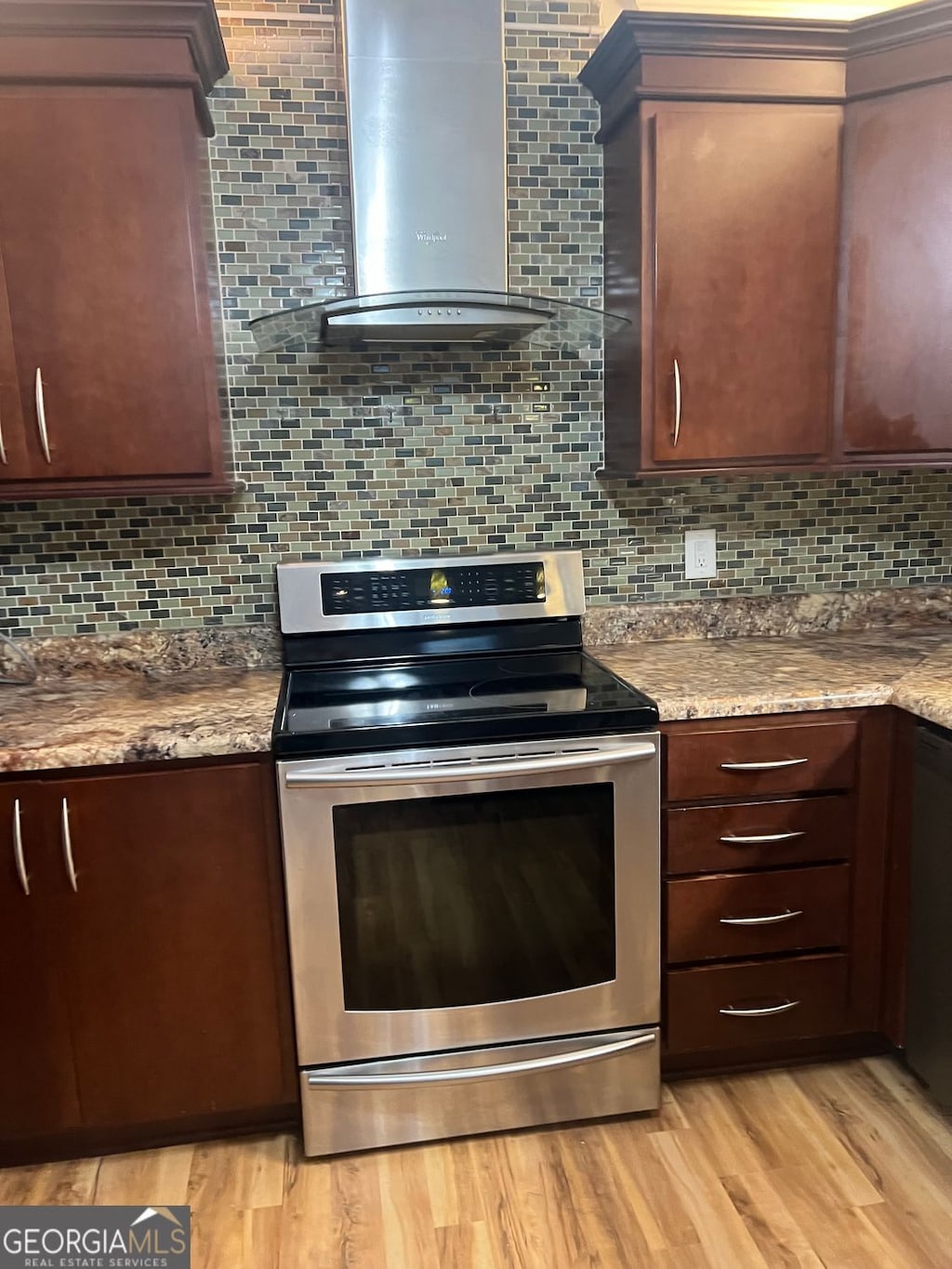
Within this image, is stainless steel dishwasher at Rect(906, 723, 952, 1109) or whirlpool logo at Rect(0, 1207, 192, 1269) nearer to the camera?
whirlpool logo at Rect(0, 1207, 192, 1269)

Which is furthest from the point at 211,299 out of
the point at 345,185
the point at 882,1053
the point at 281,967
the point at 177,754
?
the point at 882,1053

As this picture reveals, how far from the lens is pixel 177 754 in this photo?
5.22 ft

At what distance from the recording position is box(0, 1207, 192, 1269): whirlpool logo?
1442 mm

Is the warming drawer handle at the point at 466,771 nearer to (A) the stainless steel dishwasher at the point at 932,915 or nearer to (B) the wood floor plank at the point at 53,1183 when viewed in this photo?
(A) the stainless steel dishwasher at the point at 932,915

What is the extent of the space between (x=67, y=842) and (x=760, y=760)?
1.29 m

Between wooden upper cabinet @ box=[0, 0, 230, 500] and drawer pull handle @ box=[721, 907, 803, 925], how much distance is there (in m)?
1.38

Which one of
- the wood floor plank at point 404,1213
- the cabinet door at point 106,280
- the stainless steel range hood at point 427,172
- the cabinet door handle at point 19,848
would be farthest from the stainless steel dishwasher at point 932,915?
the cabinet door handle at point 19,848

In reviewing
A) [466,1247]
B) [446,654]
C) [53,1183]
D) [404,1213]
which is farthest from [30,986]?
[446,654]

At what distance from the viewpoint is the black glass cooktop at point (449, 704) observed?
1.62m

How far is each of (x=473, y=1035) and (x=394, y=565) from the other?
39.4 inches

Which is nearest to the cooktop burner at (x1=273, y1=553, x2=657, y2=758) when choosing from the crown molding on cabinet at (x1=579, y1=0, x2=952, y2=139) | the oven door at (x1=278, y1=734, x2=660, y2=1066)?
the oven door at (x1=278, y1=734, x2=660, y2=1066)

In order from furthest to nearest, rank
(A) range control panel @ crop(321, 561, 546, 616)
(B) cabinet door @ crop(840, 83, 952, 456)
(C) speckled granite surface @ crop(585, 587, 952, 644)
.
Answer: (C) speckled granite surface @ crop(585, 587, 952, 644), (A) range control panel @ crop(321, 561, 546, 616), (B) cabinet door @ crop(840, 83, 952, 456)

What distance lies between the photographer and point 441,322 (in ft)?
5.88

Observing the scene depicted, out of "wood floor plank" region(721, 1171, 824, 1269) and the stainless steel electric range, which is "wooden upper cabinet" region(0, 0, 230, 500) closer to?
the stainless steel electric range
